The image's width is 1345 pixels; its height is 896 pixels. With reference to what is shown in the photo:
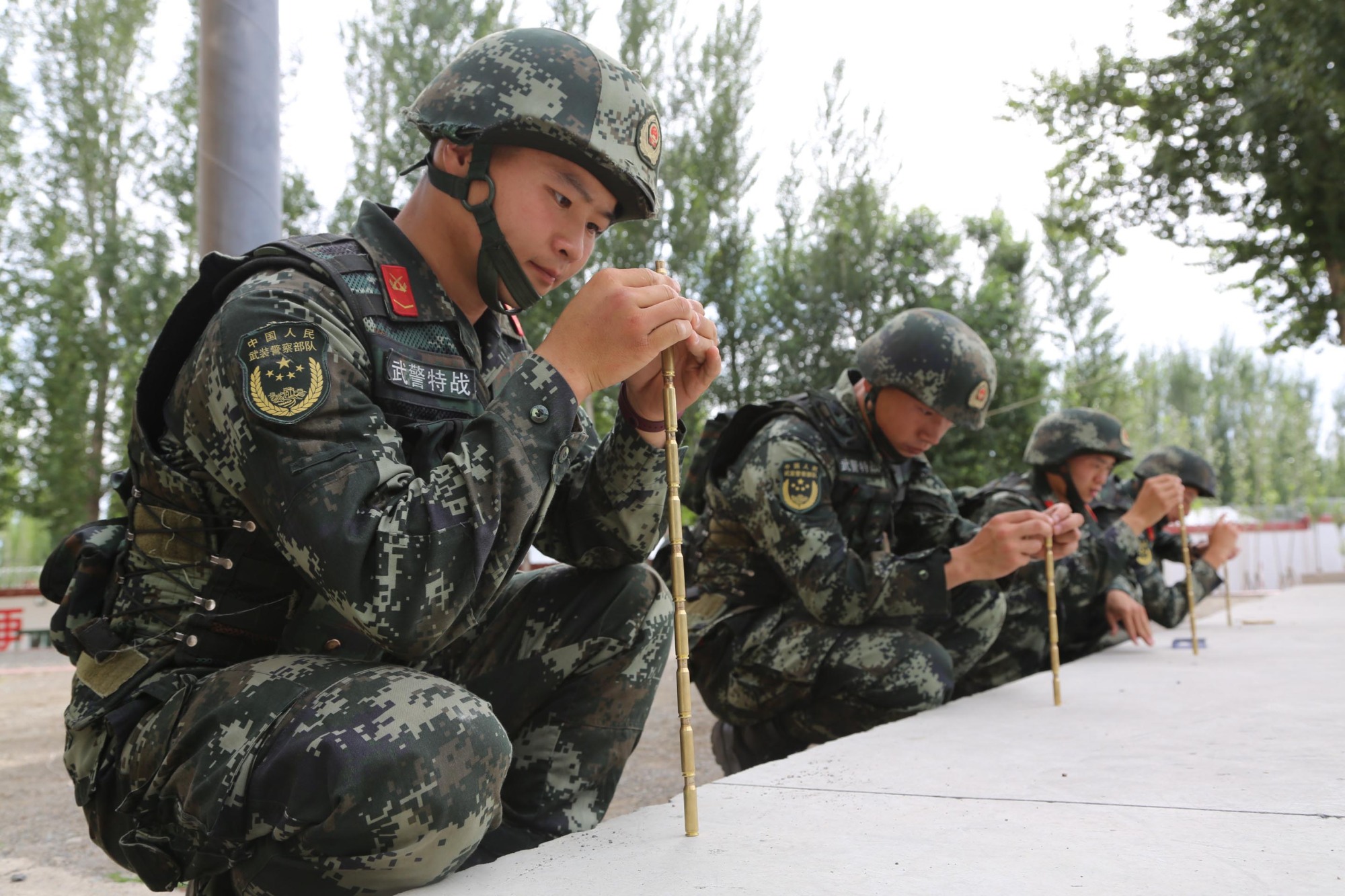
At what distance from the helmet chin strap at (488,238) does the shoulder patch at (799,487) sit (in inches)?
65.9

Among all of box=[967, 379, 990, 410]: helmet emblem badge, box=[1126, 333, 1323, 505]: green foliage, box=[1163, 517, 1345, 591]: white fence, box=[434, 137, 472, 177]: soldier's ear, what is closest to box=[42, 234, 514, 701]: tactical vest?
box=[434, 137, 472, 177]: soldier's ear

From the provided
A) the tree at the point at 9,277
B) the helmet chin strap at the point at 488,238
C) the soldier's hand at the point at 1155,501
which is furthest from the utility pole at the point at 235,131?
the tree at the point at 9,277

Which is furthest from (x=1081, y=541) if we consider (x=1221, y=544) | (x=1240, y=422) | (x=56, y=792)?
(x=1240, y=422)

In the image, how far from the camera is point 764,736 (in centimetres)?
392

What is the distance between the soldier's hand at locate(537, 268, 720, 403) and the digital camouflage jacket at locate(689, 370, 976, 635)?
72.2 inches

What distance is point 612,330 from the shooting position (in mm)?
1750

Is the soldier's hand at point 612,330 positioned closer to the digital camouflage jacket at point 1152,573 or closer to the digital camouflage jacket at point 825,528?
the digital camouflage jacket at point 825,528

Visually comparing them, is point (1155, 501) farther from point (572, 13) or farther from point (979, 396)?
point (572, 13)

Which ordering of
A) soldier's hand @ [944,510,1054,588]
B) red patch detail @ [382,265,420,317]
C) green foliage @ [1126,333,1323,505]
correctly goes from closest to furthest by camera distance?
red patch detail @ [382,265,420,317], soldier's hand @ [944,510,1054,588], green foliage @ [1126,333,1323,505]

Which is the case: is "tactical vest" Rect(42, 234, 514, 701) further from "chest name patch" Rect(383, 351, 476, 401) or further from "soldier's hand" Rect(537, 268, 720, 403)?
"soldier's hand" Rect(537, 268, 720, 403)

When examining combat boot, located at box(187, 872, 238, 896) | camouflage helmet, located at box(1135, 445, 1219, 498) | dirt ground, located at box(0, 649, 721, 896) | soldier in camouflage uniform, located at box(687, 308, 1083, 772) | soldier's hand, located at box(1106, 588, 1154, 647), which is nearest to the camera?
combat boot, located at box(187, 872, 238, 896)

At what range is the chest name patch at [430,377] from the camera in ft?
6.10

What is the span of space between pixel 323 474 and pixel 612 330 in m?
0.51

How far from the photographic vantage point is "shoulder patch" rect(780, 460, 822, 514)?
3.55 meters
